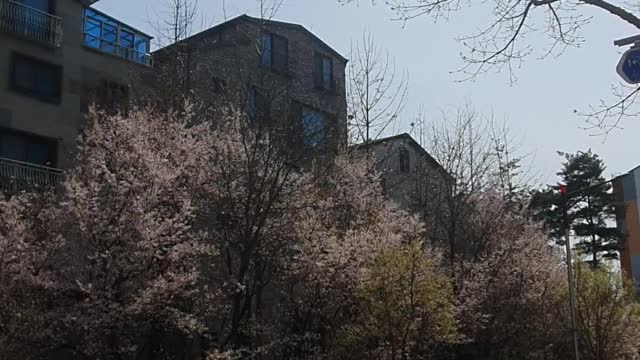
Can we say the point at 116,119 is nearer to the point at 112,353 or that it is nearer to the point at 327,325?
the point at 112,353

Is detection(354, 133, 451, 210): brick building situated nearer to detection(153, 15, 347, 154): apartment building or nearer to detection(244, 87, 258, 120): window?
detection(153, 15, 347, 154): apartment building

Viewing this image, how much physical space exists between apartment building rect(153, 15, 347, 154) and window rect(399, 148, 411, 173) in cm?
480

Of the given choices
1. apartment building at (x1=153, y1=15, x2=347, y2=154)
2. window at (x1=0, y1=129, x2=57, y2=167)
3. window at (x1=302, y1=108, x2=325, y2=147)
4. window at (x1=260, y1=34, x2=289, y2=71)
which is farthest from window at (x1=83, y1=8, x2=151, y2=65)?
window at (x1=302, y1=108, x2=325, y2=147)

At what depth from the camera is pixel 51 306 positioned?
15570mm

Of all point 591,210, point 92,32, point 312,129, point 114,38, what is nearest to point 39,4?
point 92,32

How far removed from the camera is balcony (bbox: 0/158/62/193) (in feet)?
64.9

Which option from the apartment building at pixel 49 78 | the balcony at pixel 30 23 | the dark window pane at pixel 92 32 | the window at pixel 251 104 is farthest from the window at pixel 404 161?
the balcony at pixel 30 23

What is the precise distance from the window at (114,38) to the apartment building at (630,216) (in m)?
30.9

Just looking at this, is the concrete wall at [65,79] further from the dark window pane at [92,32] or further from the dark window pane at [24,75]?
the dark window pane at [92,32]

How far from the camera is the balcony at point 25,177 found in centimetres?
1978

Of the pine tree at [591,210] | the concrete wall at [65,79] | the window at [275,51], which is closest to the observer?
the concrete wall at [65,79]

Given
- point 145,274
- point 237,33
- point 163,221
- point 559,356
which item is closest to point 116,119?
point 163,221

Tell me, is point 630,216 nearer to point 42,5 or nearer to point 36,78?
point 42,5

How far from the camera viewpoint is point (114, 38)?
83.1ft
